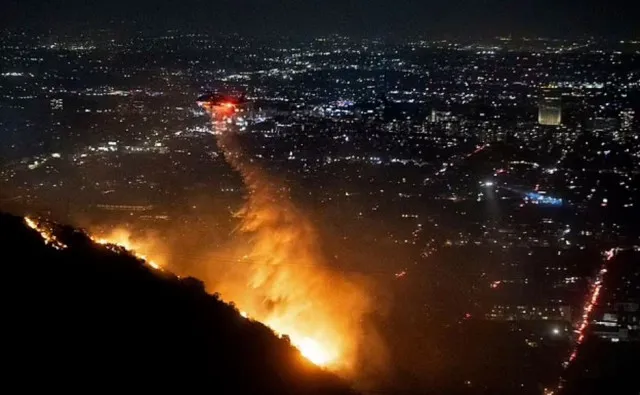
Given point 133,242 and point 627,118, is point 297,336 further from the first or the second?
point 627,118

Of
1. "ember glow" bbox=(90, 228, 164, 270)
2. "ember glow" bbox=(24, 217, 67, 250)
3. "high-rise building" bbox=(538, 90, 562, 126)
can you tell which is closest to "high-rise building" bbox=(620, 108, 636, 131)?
Result: "high-rise building" bbox=(538, 90, 562, 126)

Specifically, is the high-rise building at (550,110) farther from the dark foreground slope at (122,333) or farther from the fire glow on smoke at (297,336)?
the dark foreground slope at (122,333)

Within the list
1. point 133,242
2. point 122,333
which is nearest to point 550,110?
point 133,242

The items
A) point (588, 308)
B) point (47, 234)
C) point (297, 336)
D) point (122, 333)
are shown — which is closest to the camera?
point (122, 333)

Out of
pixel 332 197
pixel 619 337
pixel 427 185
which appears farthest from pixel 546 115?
pixel 619 337

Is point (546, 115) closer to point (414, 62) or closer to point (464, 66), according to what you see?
point (464, 66)

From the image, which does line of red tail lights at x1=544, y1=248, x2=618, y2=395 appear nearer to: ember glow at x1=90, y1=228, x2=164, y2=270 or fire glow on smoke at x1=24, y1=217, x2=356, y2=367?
fire glow on smoke at x1=24, y1=217, x2=356, y2=367
